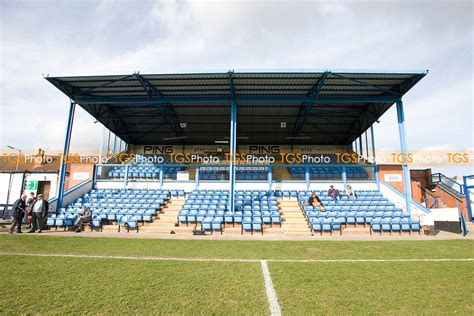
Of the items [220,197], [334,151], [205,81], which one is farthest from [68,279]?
[334,151]

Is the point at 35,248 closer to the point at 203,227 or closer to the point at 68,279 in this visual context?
the point at 68,279

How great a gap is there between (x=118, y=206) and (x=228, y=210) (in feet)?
22.3

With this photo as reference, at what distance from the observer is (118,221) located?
14.3 metres

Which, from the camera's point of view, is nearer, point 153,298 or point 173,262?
point 153,298

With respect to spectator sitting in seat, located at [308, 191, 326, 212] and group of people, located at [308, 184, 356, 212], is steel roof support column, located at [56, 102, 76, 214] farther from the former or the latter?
group of people, located at [308, 184, 356, 212]

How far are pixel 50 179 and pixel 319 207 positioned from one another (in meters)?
23.8

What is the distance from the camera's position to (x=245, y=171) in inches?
802

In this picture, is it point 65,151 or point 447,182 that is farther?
point 447,182

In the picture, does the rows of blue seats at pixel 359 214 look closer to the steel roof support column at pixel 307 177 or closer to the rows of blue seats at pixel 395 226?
the rows of blue seats at pixel 395 226

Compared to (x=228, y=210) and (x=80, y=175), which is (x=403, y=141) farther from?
(x=80, y=175)

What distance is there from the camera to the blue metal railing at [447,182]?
2061 centimetres

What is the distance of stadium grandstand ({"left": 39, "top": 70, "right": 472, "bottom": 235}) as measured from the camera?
14.2m

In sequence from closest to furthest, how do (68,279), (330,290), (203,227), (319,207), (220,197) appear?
(330,290), (68,279), (203,227), (319,207), (220,197)

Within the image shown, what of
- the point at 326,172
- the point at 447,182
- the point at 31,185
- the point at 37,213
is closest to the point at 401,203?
the point at 326,172
